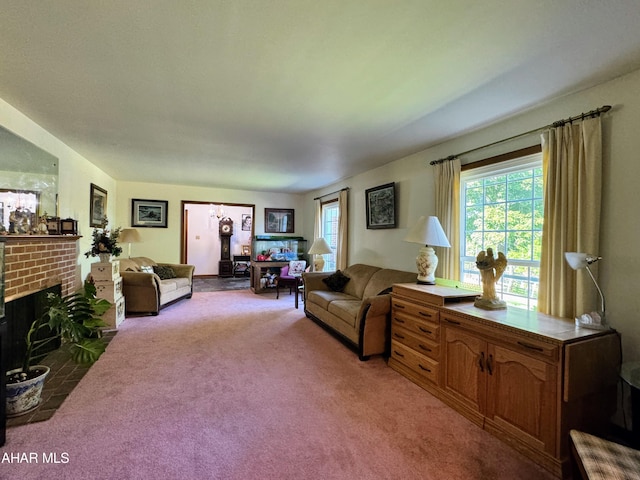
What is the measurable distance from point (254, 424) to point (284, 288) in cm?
493

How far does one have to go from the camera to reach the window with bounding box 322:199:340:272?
6.21 m

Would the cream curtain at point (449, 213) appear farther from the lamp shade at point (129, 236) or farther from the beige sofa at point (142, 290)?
the lamp shade at point (129, 236)

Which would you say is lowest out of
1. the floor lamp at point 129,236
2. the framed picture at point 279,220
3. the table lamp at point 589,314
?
the table lamp at point 589,314

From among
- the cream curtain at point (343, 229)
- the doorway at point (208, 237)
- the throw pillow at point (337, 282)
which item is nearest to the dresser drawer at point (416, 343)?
the throw pillow at point (337, 282)

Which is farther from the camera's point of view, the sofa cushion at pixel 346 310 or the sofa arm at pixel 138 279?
the sofa arm at pixel 138 279

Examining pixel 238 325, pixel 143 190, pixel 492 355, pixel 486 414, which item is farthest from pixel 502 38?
pixel 143 190

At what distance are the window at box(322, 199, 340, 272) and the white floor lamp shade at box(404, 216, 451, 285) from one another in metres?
3.07

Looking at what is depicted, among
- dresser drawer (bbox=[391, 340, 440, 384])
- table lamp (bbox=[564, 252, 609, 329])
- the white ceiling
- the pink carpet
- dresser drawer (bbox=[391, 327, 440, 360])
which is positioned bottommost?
the pink carpet

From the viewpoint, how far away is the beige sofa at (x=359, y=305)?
10.1 feet

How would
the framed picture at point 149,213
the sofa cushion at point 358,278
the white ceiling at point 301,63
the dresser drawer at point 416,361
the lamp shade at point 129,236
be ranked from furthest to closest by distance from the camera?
the framed picture at point 149,213, the lamp shade at point 129,236, the sofa cushion at point 358,278, the dresser drawer at point 416,361, the white ceiling at point 301,63

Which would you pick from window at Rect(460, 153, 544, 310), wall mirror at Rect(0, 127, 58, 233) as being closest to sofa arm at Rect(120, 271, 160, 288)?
wall mirror at Rect(0, 127, 58, 233)

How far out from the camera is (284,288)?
6918 mm

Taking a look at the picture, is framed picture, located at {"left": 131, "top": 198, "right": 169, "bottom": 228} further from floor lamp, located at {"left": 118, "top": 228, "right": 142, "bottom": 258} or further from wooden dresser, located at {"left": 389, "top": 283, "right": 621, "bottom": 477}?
wooden dresser, located at {"left": 389, "top": 283, "right": 621, "bottom": 477}

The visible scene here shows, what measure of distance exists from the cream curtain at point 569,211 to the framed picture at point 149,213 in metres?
6.83
